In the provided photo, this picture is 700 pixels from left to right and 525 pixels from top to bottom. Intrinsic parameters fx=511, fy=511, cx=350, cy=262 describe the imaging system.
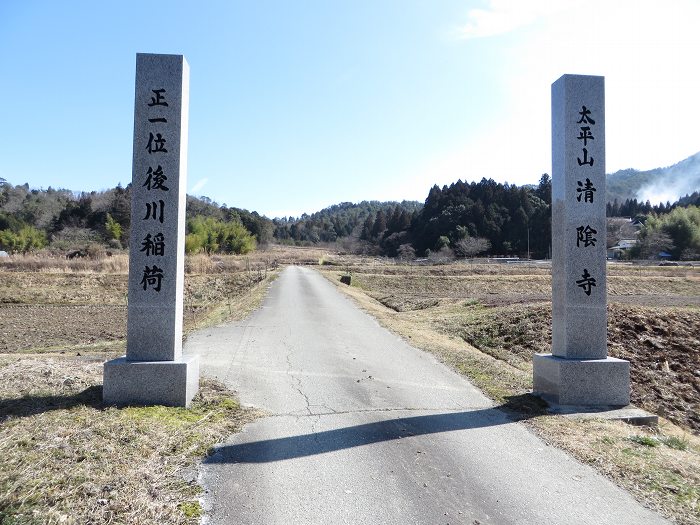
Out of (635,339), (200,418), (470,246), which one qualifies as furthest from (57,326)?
(470,246)

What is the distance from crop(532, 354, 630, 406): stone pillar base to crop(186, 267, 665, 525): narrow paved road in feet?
3.11

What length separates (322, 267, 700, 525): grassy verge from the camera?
13.7ft

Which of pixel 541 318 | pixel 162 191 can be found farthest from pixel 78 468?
pixel 541 318

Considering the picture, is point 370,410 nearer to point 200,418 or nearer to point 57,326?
point 200,418

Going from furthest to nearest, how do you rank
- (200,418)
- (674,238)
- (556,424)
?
(674,238), (556,424), (200,418)

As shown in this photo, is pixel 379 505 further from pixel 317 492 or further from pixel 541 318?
pixel 541 318

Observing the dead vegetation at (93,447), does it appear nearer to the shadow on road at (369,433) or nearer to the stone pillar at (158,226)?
the shadow on road at (369,433)

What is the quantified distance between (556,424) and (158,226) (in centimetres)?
513

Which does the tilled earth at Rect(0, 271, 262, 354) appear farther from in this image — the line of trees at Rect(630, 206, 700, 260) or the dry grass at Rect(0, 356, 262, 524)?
the line of trees at Rect(630, 206, 700, 260)

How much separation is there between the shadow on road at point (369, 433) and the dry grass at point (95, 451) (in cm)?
40

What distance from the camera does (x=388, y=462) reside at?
15.0 feet

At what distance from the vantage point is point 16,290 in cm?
3031

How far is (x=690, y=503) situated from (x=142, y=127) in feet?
21.4

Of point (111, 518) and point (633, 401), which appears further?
point (633, 401)
